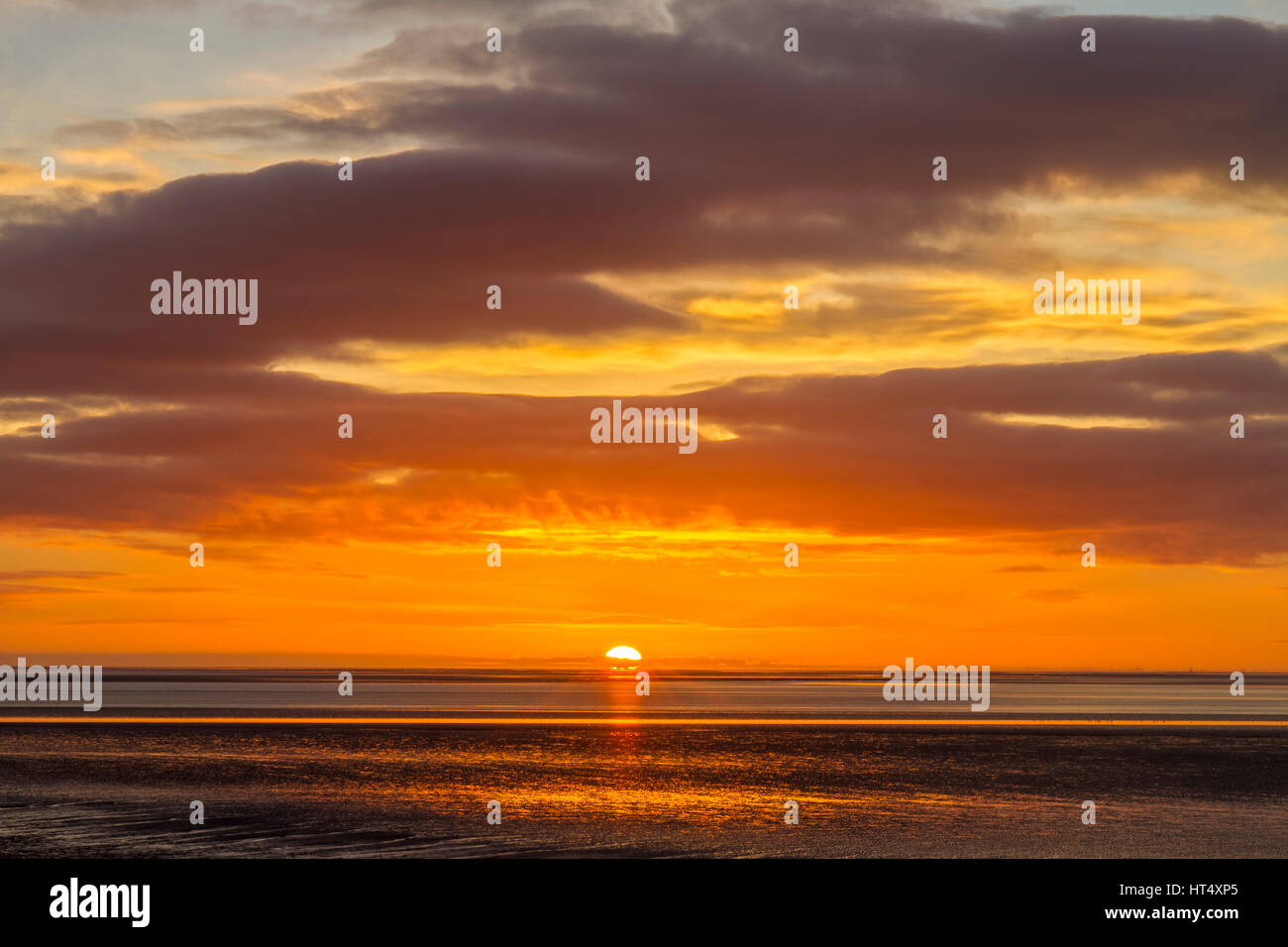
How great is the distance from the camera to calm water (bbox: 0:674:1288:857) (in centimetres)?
3988

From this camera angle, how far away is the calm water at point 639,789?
3988cm

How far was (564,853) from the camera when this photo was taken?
3788 cm

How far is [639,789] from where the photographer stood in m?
52.7

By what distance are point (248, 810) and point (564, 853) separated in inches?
560
